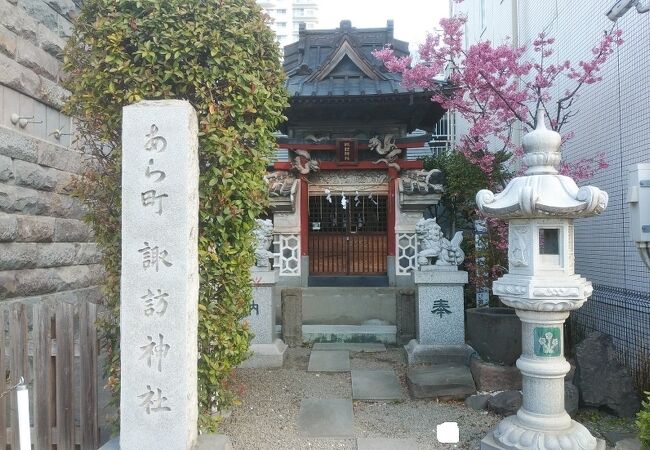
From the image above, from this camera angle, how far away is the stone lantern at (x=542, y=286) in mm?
4113

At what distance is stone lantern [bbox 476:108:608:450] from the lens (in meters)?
4.11

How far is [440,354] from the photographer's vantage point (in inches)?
282

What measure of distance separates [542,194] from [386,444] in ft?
9.07

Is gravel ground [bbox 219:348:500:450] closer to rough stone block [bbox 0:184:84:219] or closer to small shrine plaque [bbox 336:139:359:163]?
rough stone block [bbox 0:184:84:219]

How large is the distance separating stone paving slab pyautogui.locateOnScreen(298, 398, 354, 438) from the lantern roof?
2.69 meters

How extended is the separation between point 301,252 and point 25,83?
19.2 feet

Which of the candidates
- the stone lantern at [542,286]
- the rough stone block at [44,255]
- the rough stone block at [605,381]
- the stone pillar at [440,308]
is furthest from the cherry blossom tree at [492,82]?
the rough stone block at [44,255]

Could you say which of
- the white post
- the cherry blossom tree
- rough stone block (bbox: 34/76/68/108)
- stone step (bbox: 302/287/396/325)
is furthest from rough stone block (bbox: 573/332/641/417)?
rough stone block (bbox: 34/76/68/108)

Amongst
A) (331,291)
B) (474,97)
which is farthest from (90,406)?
(474,97)

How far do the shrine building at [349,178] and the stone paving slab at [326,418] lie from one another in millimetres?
4342

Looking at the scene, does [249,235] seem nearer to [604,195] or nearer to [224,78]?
[224,78]

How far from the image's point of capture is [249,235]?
434 centimetres

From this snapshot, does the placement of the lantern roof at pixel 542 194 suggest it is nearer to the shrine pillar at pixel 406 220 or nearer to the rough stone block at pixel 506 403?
the rough stone block at pixel 506 403

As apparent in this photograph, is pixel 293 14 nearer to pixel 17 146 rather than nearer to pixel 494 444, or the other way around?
pixel 17 146
